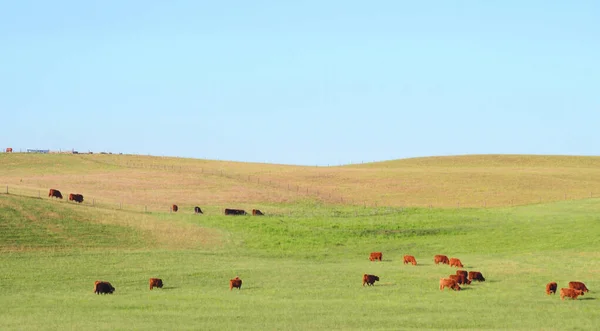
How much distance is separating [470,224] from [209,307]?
31790 mm

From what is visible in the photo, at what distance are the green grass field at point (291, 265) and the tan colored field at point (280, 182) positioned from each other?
1974 mm

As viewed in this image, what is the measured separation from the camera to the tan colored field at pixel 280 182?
70.8 meters

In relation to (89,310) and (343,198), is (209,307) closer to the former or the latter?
(89,310)

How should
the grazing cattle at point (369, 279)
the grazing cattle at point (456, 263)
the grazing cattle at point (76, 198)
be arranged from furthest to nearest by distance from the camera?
the grazing cattle at point (76, 198) → the grazing cattle at point (456, 263) → the grazing cattle at point (369, 279)

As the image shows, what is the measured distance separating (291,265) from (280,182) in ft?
138

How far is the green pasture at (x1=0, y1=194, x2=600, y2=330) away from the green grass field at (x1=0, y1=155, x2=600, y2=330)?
9 centimetres

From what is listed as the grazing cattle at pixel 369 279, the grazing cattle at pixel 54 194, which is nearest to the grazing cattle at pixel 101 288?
the grazing cattle at pixel 369 279

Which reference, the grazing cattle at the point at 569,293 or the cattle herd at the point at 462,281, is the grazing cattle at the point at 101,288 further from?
the grazing cattle at the point at 569,293

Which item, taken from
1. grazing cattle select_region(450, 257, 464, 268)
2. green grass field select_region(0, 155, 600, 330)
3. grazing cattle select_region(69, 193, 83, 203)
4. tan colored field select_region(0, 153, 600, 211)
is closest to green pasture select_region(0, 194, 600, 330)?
green grass field select_region(0, 155, 600, 330)

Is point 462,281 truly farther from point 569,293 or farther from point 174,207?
point 174,207

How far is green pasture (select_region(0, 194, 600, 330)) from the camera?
26469mm

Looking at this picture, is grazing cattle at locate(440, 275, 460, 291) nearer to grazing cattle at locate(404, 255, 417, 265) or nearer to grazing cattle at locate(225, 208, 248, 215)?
grazing cattle at locate(404, 255, 417, 265)

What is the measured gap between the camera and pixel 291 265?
42844 mm

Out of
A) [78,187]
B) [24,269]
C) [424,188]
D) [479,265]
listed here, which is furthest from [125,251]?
[424,188]
